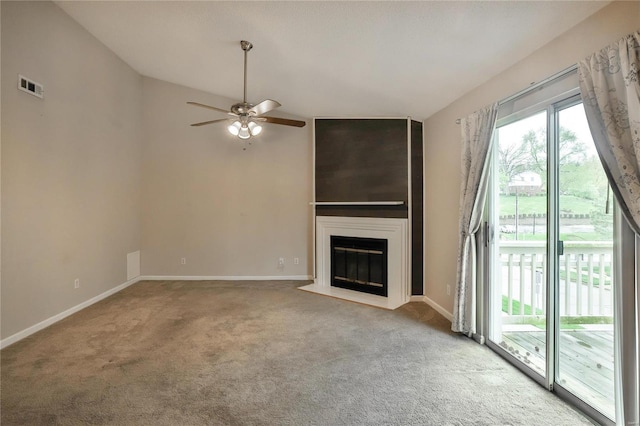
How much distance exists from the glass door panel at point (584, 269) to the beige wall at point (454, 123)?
1.22 ft

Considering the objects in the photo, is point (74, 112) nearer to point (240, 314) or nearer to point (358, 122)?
point (240, 314)

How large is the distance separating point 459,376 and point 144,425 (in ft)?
6.95

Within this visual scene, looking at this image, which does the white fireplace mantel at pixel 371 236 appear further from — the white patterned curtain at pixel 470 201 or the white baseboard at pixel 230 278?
the white patterned curtain at pixel 470 201

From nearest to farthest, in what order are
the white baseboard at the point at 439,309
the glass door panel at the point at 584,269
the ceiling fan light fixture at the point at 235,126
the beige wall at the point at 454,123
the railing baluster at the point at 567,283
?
the beige wall at the point at 454,123 < the glass door panel at the point at 584,269 < the railing baluster at the point at 567,283 < the ceiling fan light fixture at the point at 235,126 < the white baseboard at the point at 439,309

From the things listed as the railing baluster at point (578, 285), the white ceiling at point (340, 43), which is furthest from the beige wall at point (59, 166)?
the railing baluster at point (578, 285)

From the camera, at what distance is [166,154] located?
4.68 metres

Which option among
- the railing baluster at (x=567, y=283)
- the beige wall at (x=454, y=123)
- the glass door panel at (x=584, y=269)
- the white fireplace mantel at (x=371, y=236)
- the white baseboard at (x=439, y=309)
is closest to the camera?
the beige wall at (x=454, y=123)

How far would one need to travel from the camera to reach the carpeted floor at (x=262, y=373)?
1684 millimetres

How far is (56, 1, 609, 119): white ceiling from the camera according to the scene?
1.88m

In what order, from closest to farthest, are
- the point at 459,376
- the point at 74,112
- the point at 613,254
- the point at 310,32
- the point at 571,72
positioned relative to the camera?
the point at 613,254, the point at 571,72, the point at 459,376, the point at 310,32, the point at 74,112

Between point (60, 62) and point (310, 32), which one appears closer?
point (310, 32)

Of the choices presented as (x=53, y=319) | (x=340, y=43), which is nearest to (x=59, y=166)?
(x=53, y=319)

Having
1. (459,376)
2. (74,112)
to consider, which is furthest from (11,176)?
(459,376)

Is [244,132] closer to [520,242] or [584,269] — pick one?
[520,242]
